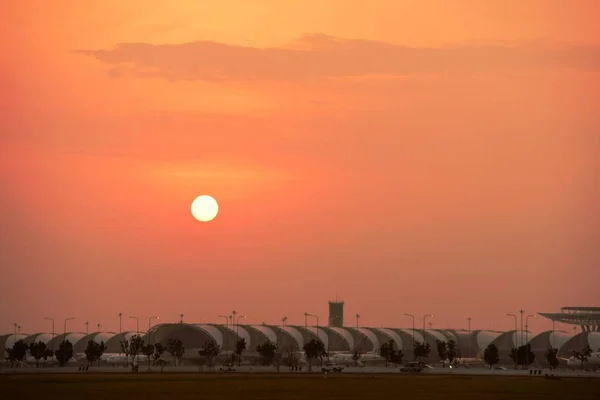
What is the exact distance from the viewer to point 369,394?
89125 mm

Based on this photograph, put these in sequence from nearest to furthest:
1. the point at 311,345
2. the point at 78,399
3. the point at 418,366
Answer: the point at 78,399 < the point at 418,366 < the point at 311,345

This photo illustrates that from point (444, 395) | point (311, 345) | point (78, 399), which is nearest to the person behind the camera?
point (78, 399)

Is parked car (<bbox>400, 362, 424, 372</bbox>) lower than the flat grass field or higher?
higher

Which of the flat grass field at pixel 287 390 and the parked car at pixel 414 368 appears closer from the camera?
the flat grass field at pixel 287 390

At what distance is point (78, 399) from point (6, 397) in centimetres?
596

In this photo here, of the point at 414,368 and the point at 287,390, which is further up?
the point at 414,368

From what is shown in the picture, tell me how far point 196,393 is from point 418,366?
83108 millimetres

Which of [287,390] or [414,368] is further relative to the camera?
[414,368]

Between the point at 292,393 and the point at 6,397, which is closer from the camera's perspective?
the point at 6,397

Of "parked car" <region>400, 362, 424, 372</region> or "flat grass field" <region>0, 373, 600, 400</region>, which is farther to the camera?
"parked car" <region>400, 362, 424, 372</region>

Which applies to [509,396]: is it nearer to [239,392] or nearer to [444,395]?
[444,395]

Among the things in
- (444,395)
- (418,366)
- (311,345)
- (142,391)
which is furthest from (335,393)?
(311,345)

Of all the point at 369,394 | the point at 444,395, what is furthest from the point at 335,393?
the point at 444,395

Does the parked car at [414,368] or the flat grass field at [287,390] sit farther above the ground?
the parked car at [414,368]
